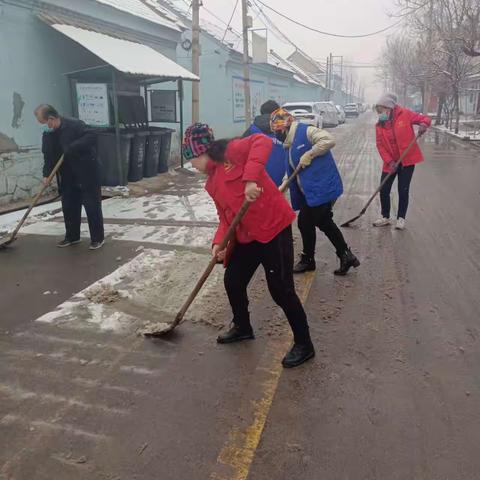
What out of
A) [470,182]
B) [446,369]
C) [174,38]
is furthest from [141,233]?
[174,38]

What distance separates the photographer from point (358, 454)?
2.34 m

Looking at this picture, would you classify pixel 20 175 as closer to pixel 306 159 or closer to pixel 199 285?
pixel 306 159

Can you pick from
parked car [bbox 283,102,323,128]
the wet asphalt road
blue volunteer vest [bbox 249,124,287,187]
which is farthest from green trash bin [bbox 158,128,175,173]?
parked car [bbox 283,102,323,128]

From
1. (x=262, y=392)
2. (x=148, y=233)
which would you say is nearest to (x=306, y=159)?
(x=262, y=392)

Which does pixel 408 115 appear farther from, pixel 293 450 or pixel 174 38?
pixel 174 38

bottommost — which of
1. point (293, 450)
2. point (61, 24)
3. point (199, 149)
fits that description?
point (293, 450)

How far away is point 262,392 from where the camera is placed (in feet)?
9.39

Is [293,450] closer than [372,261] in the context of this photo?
Yes

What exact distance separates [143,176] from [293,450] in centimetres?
873

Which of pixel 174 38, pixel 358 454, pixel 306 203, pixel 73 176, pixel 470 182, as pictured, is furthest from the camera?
pixel 174 38

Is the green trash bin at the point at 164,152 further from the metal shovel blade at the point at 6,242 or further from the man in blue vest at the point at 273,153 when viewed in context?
the man in blue vest at the point at 273,153

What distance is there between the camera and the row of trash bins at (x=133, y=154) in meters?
9.11

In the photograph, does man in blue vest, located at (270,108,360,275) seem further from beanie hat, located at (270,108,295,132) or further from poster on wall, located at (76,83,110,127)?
poster on wall, located at (76,83,110,127)

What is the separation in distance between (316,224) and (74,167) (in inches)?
112
